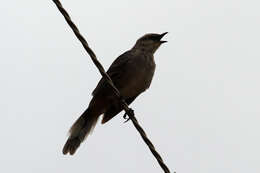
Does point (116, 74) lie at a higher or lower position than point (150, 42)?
lower

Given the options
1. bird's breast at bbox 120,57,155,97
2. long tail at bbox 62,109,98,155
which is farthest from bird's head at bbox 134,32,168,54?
long tail at bbox 62,109,98,155

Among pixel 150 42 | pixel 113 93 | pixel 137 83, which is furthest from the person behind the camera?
pixel 150 42

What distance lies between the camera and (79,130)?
26.1ft

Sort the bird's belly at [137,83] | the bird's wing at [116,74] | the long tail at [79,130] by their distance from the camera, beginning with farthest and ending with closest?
the bird's belly at [137,83]
the bird's wing at [116,74]
the long tail at [79,130]

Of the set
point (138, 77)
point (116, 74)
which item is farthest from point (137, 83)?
point (116, 74)

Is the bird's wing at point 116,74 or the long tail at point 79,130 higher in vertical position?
the bird's wing at point 116,74

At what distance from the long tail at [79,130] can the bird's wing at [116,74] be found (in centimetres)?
43

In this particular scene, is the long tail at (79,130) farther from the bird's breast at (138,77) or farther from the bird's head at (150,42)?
the bird's head at (150,42)

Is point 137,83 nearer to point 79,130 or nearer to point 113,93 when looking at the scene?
point 113,93

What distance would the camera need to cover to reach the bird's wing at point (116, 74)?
784 cm

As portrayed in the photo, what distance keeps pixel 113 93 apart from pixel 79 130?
0.73 m

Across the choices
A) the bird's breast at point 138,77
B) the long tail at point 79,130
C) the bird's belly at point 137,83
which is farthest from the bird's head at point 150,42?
the long tail at point 79,130

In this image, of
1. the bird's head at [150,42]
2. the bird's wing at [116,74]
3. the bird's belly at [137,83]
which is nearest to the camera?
the bird's wing at [116,74]

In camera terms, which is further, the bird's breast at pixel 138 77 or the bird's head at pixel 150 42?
the bird's head at pixel 150 42
